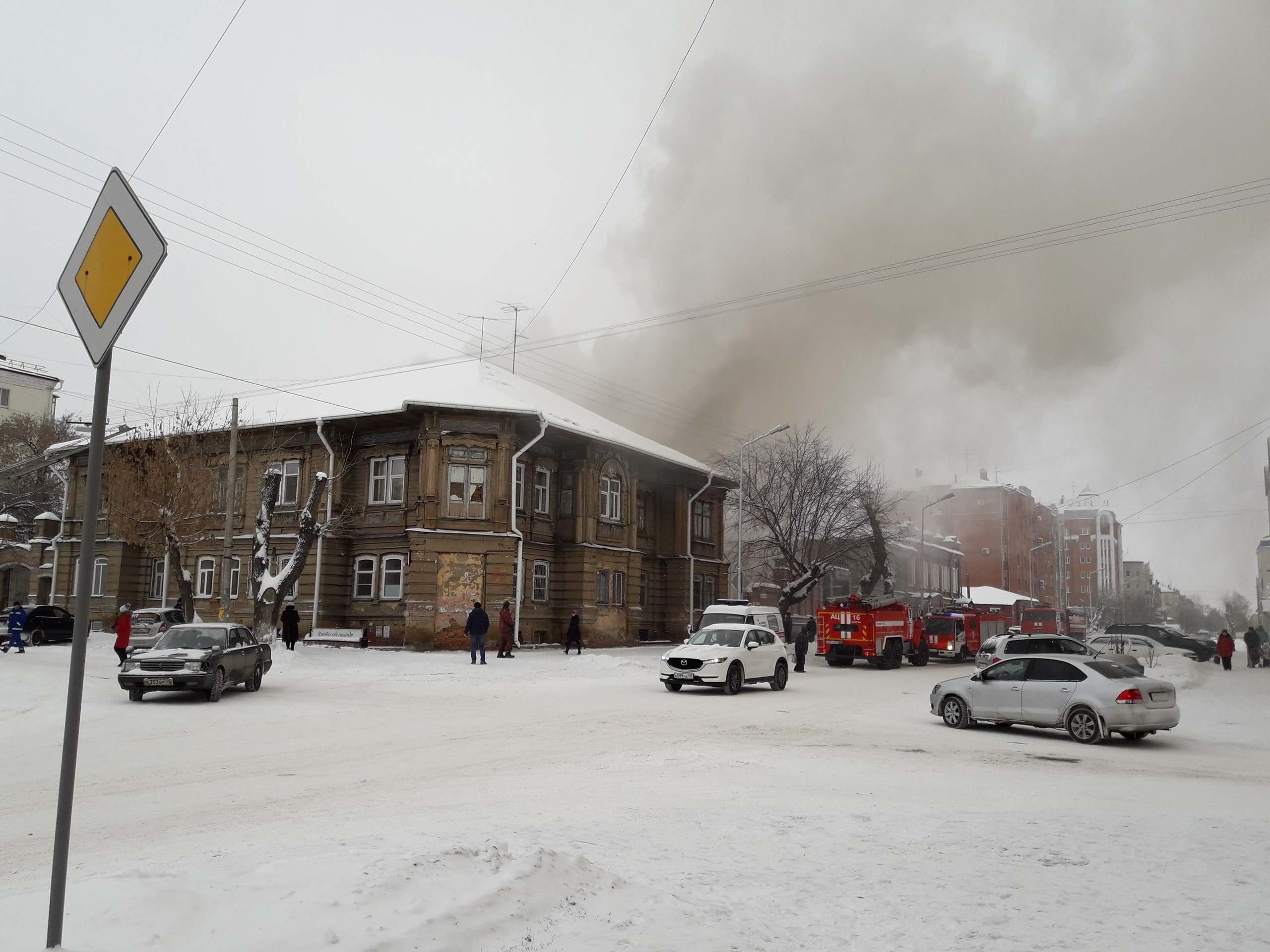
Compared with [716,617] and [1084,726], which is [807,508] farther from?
[1084,726]

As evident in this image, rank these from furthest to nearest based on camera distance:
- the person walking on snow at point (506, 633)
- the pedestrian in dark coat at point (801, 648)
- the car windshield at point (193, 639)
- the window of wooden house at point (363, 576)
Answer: the window of wooden house at point (363, 576) → the person walking on snow at point (506, 633) → the pedestrian in dark coat at point (801, 648) → the car windshield at point (193, 639)

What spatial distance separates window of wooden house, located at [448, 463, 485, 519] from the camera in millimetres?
35000

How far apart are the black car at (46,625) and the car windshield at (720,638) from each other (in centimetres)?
2523

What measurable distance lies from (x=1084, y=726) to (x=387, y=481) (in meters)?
27.9

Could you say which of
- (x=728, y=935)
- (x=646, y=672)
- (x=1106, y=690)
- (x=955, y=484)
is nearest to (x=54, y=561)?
(x=646, y=672)

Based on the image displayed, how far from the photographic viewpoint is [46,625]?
36.2m

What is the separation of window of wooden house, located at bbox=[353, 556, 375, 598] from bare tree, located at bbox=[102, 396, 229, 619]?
17.8 ft

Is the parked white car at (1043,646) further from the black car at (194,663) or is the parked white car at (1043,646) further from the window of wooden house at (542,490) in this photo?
the window of wooden house at (542,490)

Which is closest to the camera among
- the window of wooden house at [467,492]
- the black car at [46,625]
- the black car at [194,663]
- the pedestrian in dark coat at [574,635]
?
the black car at [194,663]

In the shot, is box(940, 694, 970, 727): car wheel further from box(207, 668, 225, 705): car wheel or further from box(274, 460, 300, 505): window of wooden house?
box(274, 460, 300, 505): window of wooden house

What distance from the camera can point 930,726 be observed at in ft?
54.8

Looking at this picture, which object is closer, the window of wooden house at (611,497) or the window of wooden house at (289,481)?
the window of wooden house at (289,481)

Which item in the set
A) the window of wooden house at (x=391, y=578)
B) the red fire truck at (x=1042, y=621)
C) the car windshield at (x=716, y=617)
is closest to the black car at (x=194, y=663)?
the car windshield at (x=716, y=617)

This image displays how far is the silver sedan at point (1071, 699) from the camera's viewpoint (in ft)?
48.1
